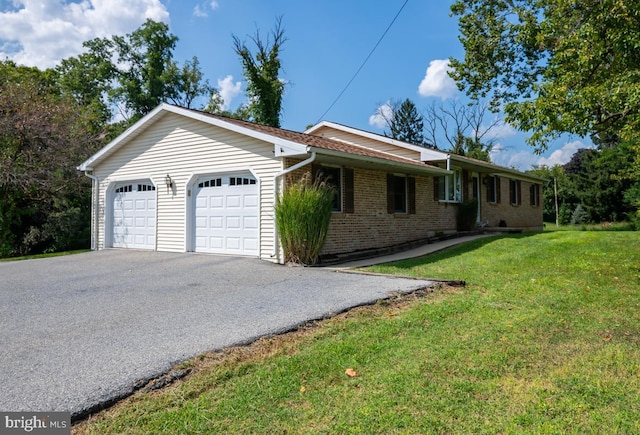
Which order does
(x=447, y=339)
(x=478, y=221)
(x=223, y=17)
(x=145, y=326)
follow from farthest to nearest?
(x=478, y=221) → (x=223, y=17) → (x=145, y=326) → (x=447, y=339)

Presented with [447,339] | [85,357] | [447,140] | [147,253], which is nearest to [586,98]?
[447,339]

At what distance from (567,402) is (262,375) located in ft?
7.16

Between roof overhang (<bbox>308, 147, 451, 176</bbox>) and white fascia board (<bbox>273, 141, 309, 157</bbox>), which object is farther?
roof overhang (<bbox>308, 147, 451, 176</bbox>)

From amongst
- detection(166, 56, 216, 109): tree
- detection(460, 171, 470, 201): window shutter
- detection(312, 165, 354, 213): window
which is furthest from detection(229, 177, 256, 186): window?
detection(166, 56, 216, 109): tree

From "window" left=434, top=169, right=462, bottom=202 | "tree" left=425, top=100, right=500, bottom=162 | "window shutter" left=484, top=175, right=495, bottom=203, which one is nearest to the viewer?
"window" left=434, top=169, right=462, bottom=202

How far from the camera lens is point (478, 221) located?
16.9 m

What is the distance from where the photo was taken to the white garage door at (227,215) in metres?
10.4

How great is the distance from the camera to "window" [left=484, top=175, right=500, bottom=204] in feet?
58.8

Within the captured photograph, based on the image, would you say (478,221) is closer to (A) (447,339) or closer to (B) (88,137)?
(A) (447,339)

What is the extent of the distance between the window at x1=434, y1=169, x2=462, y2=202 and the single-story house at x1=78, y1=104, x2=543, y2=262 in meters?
0.06

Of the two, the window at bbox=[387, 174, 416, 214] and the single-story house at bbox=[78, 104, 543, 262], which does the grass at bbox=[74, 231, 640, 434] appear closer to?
the single-story house at bbox=[78, 104, 543, 262]

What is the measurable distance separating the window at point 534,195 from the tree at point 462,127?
13.4m

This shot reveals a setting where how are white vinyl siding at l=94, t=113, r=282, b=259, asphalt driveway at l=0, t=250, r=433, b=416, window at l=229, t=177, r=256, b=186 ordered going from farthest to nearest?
window at l=229, t=177, r=256, b=186 < white vinyl siding at l=94, t=113, r=282, b=259 < asphalt driveway at l=0, t=250, r=433, b=416

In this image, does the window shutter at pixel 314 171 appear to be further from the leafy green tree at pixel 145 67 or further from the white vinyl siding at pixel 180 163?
the leafy green tree at pixel 145 67
